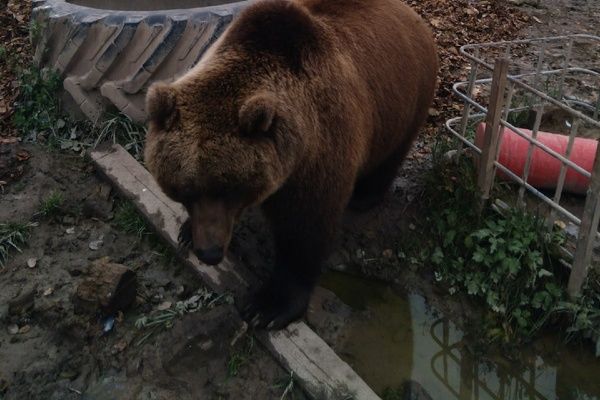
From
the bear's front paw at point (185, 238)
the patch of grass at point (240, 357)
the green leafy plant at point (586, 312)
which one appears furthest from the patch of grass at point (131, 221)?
the green leafy plant at point (586, 312)

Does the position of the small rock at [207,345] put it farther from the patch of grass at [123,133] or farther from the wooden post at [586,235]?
the wooden post at [586,235]

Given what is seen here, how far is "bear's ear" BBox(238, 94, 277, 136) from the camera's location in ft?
8.94

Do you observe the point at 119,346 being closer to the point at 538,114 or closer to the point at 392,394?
the point at 392,394

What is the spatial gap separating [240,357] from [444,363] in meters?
1.39

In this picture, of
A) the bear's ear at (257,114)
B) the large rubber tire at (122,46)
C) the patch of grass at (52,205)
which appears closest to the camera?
the bear's ear at (257,114)

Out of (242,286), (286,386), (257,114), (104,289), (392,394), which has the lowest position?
(392,394)

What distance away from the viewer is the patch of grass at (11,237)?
4.20 metres

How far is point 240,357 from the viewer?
11.6 ft

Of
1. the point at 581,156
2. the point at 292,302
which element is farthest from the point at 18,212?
the point at 581,156

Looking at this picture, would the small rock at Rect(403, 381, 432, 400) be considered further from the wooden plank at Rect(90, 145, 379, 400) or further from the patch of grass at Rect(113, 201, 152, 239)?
the patch of grass at Rect(113, 201, 152, 239)

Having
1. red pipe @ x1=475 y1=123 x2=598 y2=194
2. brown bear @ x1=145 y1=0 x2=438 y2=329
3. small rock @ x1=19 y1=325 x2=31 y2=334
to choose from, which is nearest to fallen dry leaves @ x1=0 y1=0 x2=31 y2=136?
small rock @ x1=19 y1=325 x2=31 y2=334

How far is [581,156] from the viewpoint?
4625 mm

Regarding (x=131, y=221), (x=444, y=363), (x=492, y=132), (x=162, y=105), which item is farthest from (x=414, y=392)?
(x=131, y=221)

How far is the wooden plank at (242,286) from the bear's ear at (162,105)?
55.0 inches
